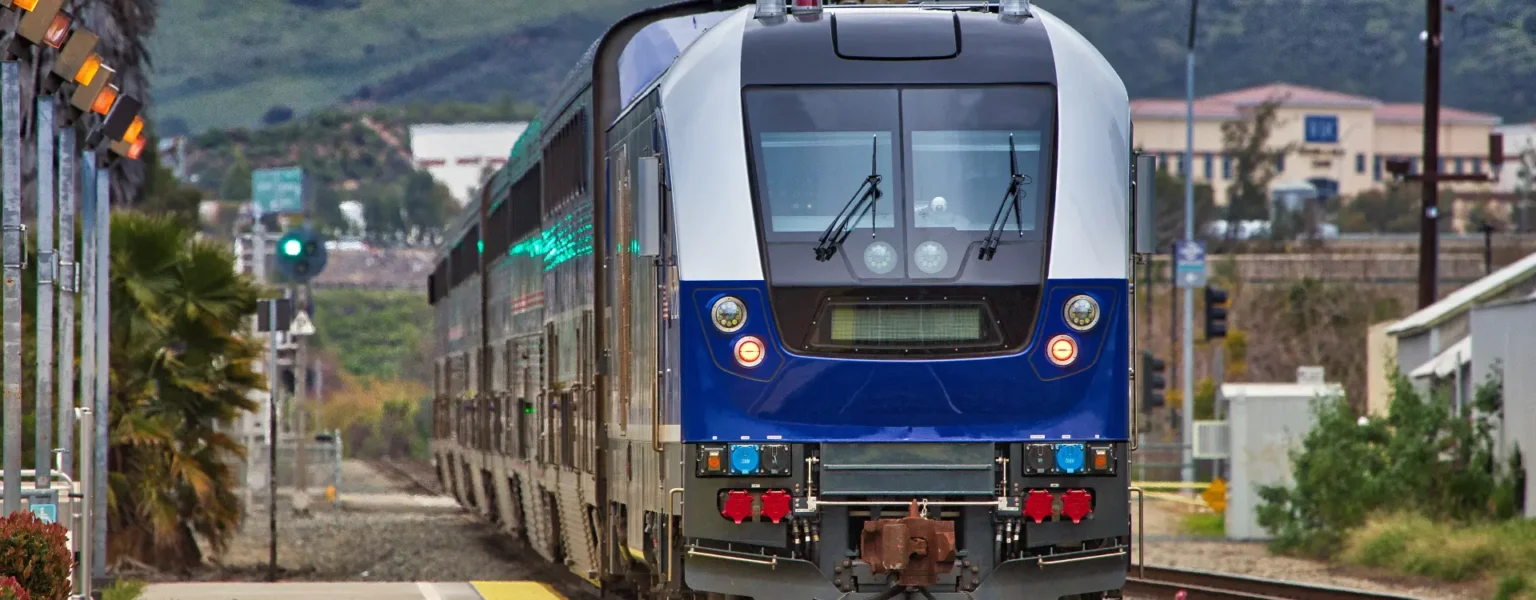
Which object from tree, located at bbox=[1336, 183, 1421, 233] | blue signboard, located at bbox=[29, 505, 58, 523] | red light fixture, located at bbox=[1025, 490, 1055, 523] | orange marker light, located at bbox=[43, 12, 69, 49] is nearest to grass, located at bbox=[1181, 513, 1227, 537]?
blue signboard, located at bbox=[29, 505, 58, 523]

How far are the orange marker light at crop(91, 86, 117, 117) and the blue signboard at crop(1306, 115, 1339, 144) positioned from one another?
13483 centimetres

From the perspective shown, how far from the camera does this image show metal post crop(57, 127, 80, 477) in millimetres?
17125

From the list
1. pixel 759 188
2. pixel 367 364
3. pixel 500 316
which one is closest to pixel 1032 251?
pixel 759 188

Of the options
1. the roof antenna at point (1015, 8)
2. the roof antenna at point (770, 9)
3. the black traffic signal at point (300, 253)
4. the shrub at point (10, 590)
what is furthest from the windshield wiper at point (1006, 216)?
the black traffic signal at point (300, 253)

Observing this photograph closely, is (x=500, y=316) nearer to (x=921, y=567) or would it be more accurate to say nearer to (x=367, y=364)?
(x=921, y=567)

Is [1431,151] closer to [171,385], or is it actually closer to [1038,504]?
[171,385]

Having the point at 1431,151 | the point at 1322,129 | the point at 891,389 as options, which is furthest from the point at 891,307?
the point at 1322,129

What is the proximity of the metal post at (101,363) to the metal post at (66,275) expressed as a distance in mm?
2148

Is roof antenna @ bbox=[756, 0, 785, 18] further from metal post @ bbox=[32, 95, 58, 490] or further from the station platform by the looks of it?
metal post @ bbox=[32, 95, 58, 490]

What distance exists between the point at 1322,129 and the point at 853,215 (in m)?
139

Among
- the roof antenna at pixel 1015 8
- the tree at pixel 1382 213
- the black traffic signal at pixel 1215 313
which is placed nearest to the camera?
the roof antenna at pixel 1015 8

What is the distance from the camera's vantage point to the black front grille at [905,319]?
40.5ft

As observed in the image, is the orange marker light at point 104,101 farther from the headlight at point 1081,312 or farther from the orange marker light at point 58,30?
the headlight at point 1081,312

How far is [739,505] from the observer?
12297mm
